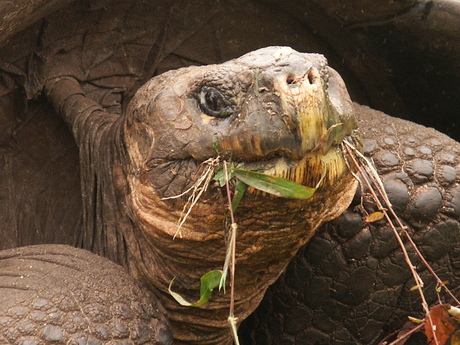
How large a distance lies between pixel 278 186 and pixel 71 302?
62cm

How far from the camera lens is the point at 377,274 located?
112 inches

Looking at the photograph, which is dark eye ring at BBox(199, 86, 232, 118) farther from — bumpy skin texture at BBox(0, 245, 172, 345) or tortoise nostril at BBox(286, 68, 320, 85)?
bumpy skin texture at BBox(0, 245, 172, 345)

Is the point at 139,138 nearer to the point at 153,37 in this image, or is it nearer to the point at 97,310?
the point at 97,310

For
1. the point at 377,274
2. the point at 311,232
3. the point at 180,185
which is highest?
the point at 180,185

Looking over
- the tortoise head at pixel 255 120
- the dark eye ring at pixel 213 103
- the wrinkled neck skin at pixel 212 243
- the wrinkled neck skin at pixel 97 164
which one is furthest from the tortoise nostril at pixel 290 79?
the wrinkled neck skin at pixel 97 164

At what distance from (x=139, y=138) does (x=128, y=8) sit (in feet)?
2.82

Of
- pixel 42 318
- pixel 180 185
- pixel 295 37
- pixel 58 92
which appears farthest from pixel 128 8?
pixel 42 318

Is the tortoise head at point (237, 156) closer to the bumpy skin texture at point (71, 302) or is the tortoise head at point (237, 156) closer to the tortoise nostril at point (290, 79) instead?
the tortoise nostril at point (290, 79)

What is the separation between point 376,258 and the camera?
2.83 m

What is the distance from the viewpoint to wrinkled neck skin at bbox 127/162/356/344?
6.92 feet

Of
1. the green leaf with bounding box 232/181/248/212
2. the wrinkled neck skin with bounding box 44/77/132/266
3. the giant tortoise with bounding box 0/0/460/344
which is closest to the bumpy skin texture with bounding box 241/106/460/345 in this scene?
the giant tortoise with bounding box 0/0/460/344

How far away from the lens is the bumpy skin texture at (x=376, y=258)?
2.79m

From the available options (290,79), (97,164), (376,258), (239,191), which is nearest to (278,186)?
(239,191)

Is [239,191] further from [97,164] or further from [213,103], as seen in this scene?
[97,164]
